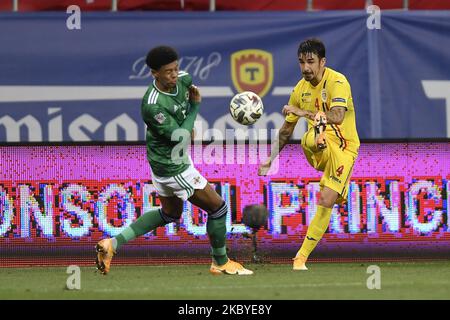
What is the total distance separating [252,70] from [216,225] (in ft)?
13.8

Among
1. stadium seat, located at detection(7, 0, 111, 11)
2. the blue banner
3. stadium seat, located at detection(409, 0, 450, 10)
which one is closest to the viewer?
the blue banner

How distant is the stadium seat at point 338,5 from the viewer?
1388 centimetres

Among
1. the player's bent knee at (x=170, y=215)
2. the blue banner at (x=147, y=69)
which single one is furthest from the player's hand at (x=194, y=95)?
the blue banner at (x=147, y=69)

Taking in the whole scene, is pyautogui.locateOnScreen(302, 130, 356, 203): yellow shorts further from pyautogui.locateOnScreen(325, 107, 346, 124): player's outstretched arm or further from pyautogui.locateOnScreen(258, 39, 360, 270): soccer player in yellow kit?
pyautogui.locateOnScreen(325, 107, 346, 124): player's outstretched arm

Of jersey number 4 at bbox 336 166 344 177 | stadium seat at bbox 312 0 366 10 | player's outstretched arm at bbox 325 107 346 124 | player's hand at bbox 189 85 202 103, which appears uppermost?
stadium seat at bbox 312 0 366 10

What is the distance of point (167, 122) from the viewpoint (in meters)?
8.95

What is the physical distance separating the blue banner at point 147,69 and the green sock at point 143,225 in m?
3.67

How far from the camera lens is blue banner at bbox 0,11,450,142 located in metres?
13.0

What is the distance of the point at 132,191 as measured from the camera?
10.3 metres

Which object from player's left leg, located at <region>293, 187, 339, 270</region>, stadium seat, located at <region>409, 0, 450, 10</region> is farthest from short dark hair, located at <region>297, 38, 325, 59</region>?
stadium seat, located at <region>409, 0, 450, 10</region>

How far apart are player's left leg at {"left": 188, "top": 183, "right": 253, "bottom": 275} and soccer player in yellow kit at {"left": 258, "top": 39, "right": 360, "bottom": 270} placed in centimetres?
63

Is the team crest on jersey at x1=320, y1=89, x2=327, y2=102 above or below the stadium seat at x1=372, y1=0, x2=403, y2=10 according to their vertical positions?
below

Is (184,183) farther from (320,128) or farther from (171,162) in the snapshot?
(320,128)
